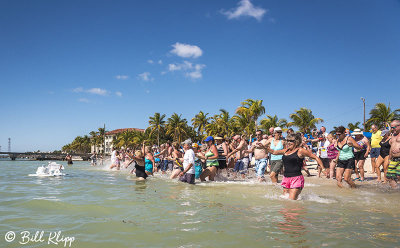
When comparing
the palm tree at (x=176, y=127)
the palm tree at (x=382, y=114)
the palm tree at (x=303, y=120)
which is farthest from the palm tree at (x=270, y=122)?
the palm tree at (x=176, y=127)

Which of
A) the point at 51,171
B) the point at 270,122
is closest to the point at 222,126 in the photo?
the point at 270,122

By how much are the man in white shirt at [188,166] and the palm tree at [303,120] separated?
139ft

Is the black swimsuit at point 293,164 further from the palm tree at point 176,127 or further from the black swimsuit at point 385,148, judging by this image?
the palm tree at point 176,127

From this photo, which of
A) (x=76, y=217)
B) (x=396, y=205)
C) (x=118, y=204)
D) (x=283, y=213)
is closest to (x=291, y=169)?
(x=283, y=213)

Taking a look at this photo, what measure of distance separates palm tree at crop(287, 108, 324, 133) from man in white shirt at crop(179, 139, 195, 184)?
42316 mm

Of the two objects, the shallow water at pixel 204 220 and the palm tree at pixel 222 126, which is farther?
the palm tree at pixel 222 126

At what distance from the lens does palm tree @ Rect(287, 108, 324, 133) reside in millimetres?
48753

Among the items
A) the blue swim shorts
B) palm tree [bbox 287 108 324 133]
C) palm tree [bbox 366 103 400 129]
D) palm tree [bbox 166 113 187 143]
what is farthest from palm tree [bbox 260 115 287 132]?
the blue swim shorts

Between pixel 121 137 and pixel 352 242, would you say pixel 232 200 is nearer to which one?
pixel 352 242

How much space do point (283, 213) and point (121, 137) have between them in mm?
89991

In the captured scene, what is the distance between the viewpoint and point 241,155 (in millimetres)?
11820

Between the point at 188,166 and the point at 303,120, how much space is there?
4354 cm

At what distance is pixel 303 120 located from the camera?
4884cm

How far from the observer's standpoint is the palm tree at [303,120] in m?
48.8
